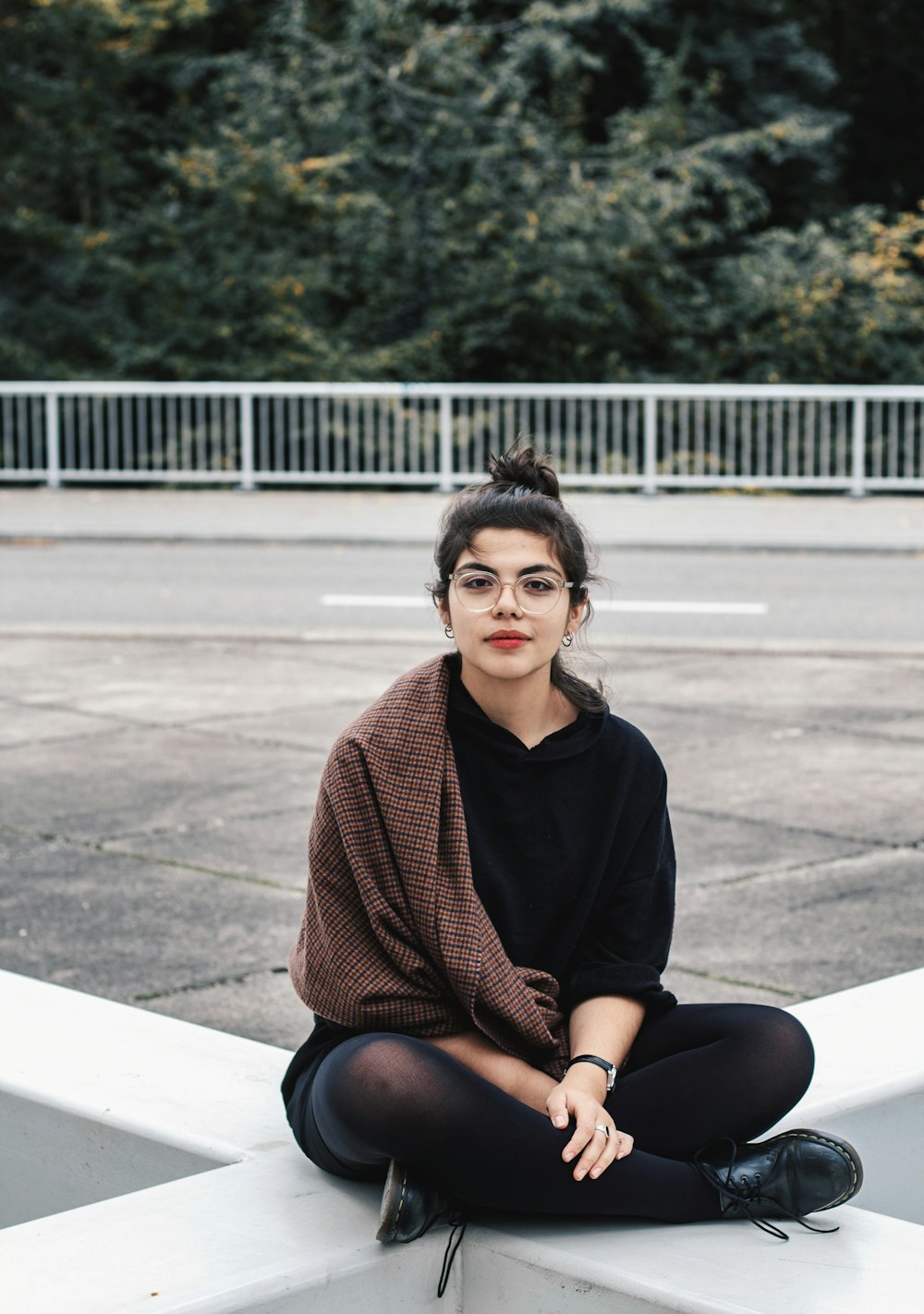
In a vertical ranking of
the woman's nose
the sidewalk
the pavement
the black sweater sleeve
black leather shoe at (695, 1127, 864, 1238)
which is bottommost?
the sidewalk

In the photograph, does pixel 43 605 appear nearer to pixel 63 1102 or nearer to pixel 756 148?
pixel 63 1102

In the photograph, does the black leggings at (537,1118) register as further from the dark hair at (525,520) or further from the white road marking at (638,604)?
the white road marking at (638,604)

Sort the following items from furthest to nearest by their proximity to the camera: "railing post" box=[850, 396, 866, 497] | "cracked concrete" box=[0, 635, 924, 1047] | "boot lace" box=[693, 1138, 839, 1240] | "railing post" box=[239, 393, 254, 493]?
"railing post" box=[239, 393, 254, 493], "railing post" box=[850, 396, 866, 497], "cracked concrete" box=[0, 635, 924, 1047], "boot lace" box=[693, 1138, 839, 1240]

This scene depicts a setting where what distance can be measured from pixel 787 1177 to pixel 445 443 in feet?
53.3

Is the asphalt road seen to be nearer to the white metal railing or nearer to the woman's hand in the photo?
the white metal railing

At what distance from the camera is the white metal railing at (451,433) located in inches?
711

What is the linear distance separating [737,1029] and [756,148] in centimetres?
2230

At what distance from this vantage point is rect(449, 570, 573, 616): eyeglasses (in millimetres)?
2719

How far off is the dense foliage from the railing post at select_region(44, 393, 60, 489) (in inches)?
80.5

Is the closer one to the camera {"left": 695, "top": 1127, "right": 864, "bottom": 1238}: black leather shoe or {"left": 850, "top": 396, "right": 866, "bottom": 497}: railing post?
{"left": 695, "top": 1127, "right": 864, "bottom": 1238}: black leather shoe

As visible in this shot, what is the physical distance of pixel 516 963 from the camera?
8.90 ft

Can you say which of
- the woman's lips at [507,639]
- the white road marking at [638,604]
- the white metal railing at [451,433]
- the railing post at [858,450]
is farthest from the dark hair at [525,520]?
the railing post at [858,450]

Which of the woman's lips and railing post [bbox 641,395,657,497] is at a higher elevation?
the woman's lips

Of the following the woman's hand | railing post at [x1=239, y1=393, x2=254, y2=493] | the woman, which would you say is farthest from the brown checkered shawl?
railing post at [x1=239, y1=393, x2=254, y2=493]
